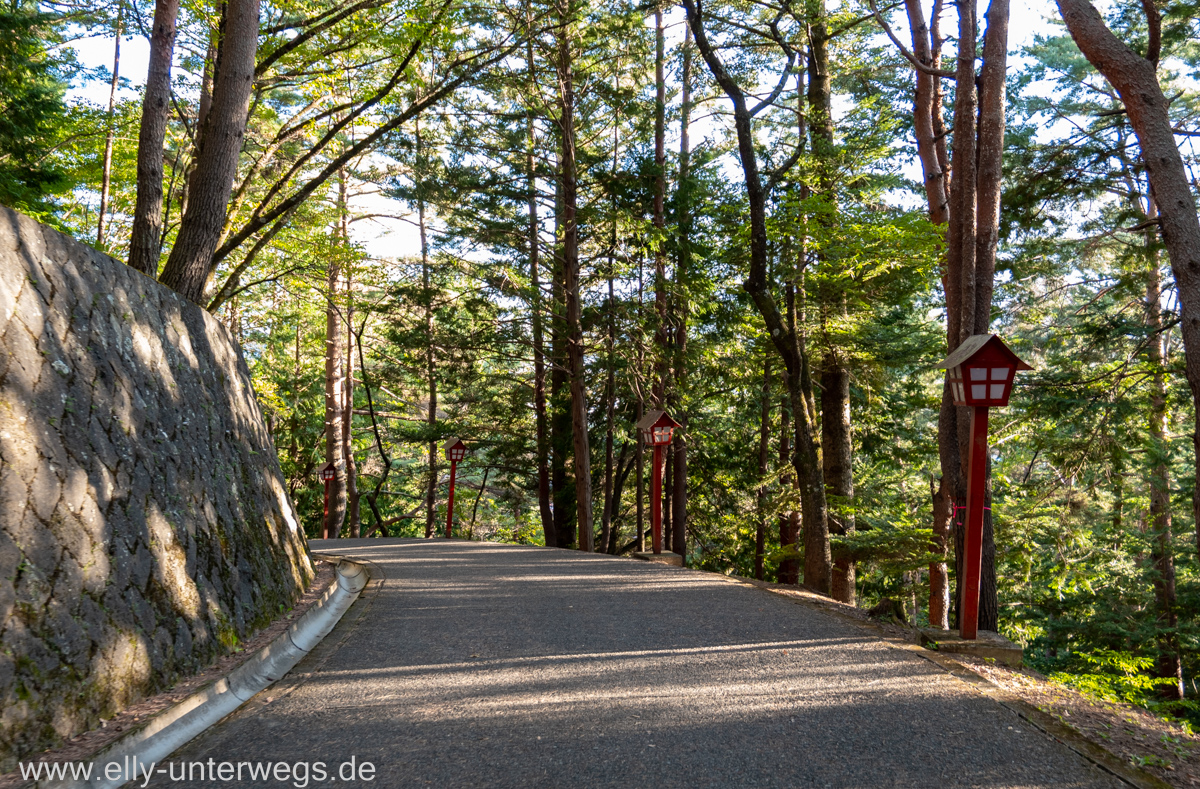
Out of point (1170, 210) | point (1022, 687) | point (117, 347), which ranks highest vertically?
point (1170, 210)

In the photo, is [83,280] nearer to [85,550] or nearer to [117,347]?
[117,347]

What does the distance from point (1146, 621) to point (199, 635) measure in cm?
1702

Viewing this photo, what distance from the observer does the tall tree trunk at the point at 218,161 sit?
732 cm

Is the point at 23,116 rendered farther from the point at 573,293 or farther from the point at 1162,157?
the point at 1162,157

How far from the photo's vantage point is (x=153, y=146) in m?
7.33

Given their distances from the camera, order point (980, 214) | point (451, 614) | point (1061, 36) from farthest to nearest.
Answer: point (1061, 36) → point (980, 214) → point (451, 614)

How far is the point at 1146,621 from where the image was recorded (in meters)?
14.3

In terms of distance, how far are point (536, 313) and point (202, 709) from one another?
13.7 m

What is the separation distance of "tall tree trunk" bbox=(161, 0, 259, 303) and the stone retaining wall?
134cm

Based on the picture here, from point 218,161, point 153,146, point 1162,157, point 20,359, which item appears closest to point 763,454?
point 1162,157

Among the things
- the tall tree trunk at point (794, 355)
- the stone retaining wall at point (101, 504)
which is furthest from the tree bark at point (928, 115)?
the stone retaining wall at point (101, 504)

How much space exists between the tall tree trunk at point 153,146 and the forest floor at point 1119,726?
8299mm

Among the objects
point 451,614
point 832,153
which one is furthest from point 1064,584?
point 451,614

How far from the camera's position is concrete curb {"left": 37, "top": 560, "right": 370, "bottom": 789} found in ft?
10.3
